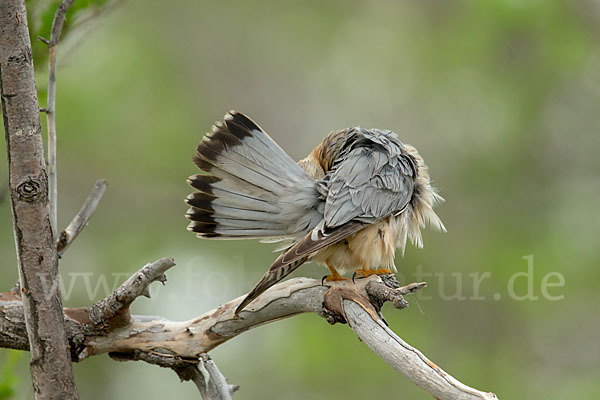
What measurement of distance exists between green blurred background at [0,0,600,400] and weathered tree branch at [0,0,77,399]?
2.64 m

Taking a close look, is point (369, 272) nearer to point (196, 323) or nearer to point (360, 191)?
point (360, 191)

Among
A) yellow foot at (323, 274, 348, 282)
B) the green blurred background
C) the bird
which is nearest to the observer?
yellow foot at (323, 274, 348, 282)

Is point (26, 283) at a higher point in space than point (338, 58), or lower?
lower

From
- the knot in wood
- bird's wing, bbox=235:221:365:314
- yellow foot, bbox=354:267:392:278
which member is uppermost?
yellow foot, bbox=354:267:392:278

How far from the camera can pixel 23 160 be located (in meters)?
1.73

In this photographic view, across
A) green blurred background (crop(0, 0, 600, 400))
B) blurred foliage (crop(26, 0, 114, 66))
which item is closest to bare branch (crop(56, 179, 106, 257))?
blurred foliage (crop(26, 0, 114, 66))

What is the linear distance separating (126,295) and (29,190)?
1.55 ft

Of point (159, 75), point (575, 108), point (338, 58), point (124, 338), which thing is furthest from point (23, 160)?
point (575, 108)

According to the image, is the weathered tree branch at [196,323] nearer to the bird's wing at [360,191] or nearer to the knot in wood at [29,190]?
the bird's wing at [360,191]

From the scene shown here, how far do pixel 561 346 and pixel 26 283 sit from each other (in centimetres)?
467

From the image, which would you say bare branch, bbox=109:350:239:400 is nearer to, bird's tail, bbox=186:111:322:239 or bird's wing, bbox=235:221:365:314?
bird's wing, bbox=235:221:365:314

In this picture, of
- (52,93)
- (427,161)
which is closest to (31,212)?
(52,93)

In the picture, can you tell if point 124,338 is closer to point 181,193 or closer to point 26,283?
point 26,283

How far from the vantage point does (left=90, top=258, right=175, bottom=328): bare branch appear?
191cm
